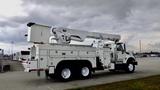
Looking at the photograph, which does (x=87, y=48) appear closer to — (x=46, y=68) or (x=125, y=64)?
(x=46, y=68)

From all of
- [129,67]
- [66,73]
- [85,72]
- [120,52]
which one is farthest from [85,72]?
[129,67]

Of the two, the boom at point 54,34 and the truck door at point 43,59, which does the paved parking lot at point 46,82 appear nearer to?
the truck door at point 43,59

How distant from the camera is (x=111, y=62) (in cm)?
1786

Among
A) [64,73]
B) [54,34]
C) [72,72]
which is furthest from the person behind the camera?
[54,34]

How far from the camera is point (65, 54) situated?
48.1 feet

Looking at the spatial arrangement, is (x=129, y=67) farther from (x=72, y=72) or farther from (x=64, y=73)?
(x=64, y=73)

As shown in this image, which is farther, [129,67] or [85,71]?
[129,67]

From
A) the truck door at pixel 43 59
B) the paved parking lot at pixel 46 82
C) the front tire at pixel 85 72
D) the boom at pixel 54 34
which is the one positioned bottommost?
the paved parking lot at pixel 46 82

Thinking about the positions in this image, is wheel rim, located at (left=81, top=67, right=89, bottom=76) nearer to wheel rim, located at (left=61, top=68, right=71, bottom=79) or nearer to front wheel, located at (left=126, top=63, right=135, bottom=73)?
wheel rim, located at (left=61, top=68, right=71, bottom=79)

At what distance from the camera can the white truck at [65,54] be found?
1387cm

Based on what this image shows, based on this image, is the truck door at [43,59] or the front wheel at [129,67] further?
the front wheel at [129,67]

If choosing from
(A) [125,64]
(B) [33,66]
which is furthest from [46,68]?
(A) [125,64]

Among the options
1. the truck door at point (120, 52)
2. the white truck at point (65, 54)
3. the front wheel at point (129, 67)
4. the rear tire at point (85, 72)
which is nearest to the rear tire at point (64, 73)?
the white truck at point (65, 54)

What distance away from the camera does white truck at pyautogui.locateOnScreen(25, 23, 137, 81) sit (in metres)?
13.9
